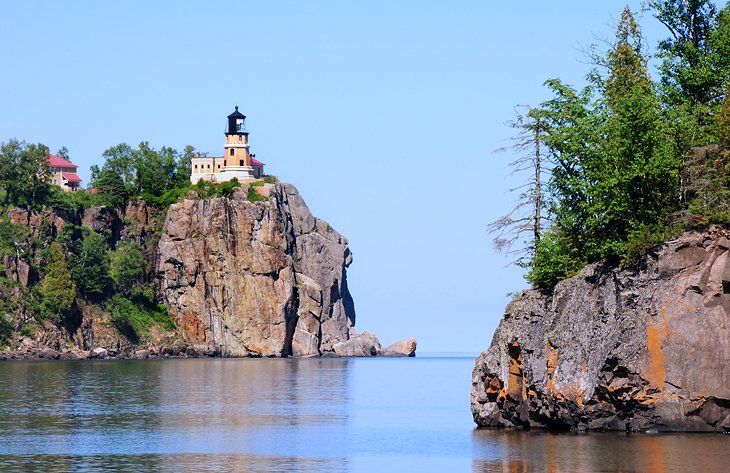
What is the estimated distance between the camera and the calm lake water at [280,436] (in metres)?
49.8

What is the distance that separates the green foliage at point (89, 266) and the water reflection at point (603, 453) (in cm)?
14192

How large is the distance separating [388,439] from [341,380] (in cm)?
6458

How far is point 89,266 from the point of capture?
192 meters

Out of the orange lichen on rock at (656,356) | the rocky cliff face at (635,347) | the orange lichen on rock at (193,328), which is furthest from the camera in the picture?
the orange lichen on rock at (193,328)

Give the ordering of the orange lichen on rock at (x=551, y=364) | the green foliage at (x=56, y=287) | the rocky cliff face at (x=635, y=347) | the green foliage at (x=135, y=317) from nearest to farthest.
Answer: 1. the rocky cliff face at (x=635, y=347)
2. the orange lichen on rock at (x=551, y=364)
3. the green foliage at (x=56, y=287)
4. the green foliage at (x=135, y=317)

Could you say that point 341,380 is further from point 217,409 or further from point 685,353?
point 685,353

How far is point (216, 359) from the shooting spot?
186m

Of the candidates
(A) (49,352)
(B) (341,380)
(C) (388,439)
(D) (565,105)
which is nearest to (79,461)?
(C) (388,439)

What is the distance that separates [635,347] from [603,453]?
6.18 m

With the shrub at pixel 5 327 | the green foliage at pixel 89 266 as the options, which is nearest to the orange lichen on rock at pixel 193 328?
the green foliage at pixel 89 266

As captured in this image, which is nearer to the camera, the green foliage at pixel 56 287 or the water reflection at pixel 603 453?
the water reflection at pixel 603 453

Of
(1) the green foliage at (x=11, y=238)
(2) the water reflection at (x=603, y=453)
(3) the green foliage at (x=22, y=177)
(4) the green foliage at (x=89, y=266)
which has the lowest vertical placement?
(2) the water reflection at (x=603, y=453)

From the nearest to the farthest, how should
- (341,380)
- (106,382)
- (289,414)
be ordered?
(289,414) → (106,382) → (341,380)

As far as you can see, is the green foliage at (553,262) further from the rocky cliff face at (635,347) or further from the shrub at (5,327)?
the shrub at (5,327)
